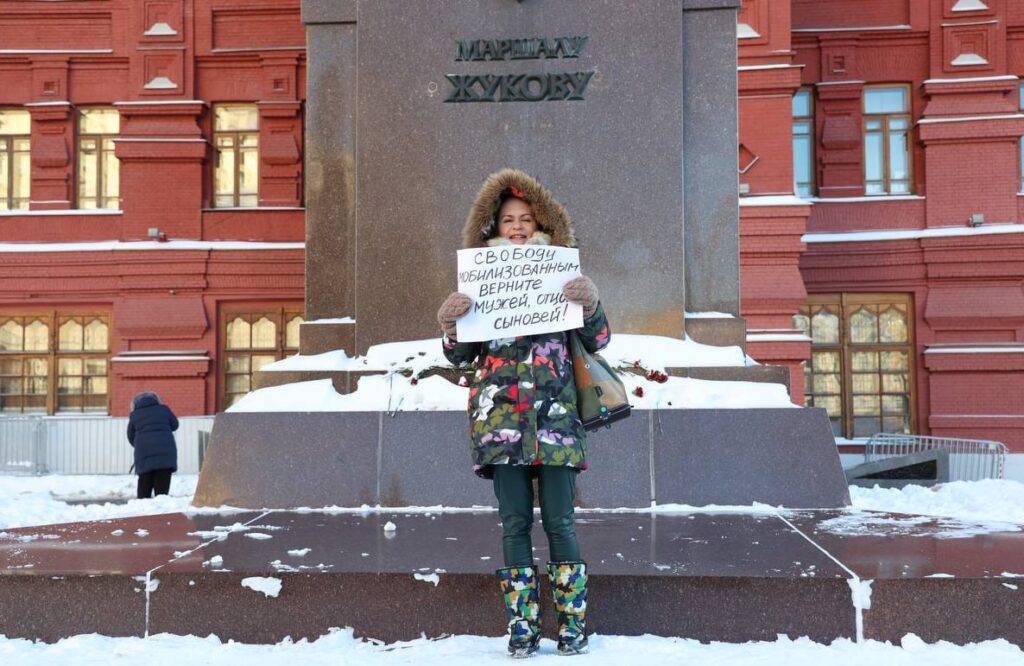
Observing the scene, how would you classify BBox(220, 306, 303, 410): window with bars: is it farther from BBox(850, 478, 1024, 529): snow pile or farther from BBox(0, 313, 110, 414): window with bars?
BBox(850, 478, 1024, 529): snow pile

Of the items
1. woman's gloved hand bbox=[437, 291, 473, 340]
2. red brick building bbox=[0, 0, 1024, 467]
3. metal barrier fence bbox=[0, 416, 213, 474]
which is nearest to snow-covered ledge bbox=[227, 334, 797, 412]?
woman's gloved hand bbox=[437, 291, 473, 340]

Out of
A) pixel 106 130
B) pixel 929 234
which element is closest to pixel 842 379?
pixel 929 234

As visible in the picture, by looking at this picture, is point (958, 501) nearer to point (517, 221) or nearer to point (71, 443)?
point (517, 221)

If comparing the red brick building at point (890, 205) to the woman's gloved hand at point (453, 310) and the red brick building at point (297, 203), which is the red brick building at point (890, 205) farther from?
the woman's gloved hand at point (453, 310)

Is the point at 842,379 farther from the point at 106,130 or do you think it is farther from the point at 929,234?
the point at 106,130

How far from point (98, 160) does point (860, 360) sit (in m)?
14.4

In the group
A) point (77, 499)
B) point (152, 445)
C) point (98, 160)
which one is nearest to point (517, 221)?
point (152, 445)

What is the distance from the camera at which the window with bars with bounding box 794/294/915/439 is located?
18.8m

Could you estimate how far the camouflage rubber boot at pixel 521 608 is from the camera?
3578 millimetres

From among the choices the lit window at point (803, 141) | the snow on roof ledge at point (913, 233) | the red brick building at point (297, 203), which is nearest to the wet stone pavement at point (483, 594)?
the red brick building at point (297, 203)

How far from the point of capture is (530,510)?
3.75 metres

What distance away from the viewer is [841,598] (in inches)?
151

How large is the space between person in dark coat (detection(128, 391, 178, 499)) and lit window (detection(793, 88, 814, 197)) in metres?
11.8

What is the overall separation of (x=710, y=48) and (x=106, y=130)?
1613cm
